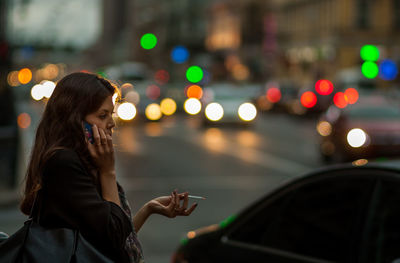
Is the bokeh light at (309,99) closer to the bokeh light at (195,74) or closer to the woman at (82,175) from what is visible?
the bokeh light at (195,74)

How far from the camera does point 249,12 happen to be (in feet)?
308

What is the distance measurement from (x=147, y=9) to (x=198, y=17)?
27979 millimetres

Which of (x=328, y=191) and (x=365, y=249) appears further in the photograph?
(x=328, y=191)

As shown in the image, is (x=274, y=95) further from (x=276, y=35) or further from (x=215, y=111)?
(x=276, y=35)

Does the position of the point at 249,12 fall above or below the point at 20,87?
above

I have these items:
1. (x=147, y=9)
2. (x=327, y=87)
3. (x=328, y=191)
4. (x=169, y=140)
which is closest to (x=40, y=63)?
(x=147, y=9)

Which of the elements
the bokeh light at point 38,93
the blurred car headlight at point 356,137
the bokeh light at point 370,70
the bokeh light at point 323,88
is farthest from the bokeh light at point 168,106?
the blurred car headlight at point 356,137

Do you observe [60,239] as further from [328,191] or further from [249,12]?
[249,12]

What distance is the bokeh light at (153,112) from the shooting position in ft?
133

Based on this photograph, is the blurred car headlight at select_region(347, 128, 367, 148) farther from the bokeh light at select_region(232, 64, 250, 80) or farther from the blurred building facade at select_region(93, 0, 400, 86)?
the bokeh light at select_region(232, 64, 250, 80)

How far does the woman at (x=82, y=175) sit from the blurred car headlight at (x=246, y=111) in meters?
32.4

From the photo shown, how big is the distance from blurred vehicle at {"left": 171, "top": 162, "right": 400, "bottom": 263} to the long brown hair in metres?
1.67

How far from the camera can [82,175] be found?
2.74 metres

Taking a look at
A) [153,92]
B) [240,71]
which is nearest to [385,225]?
[153,92]
